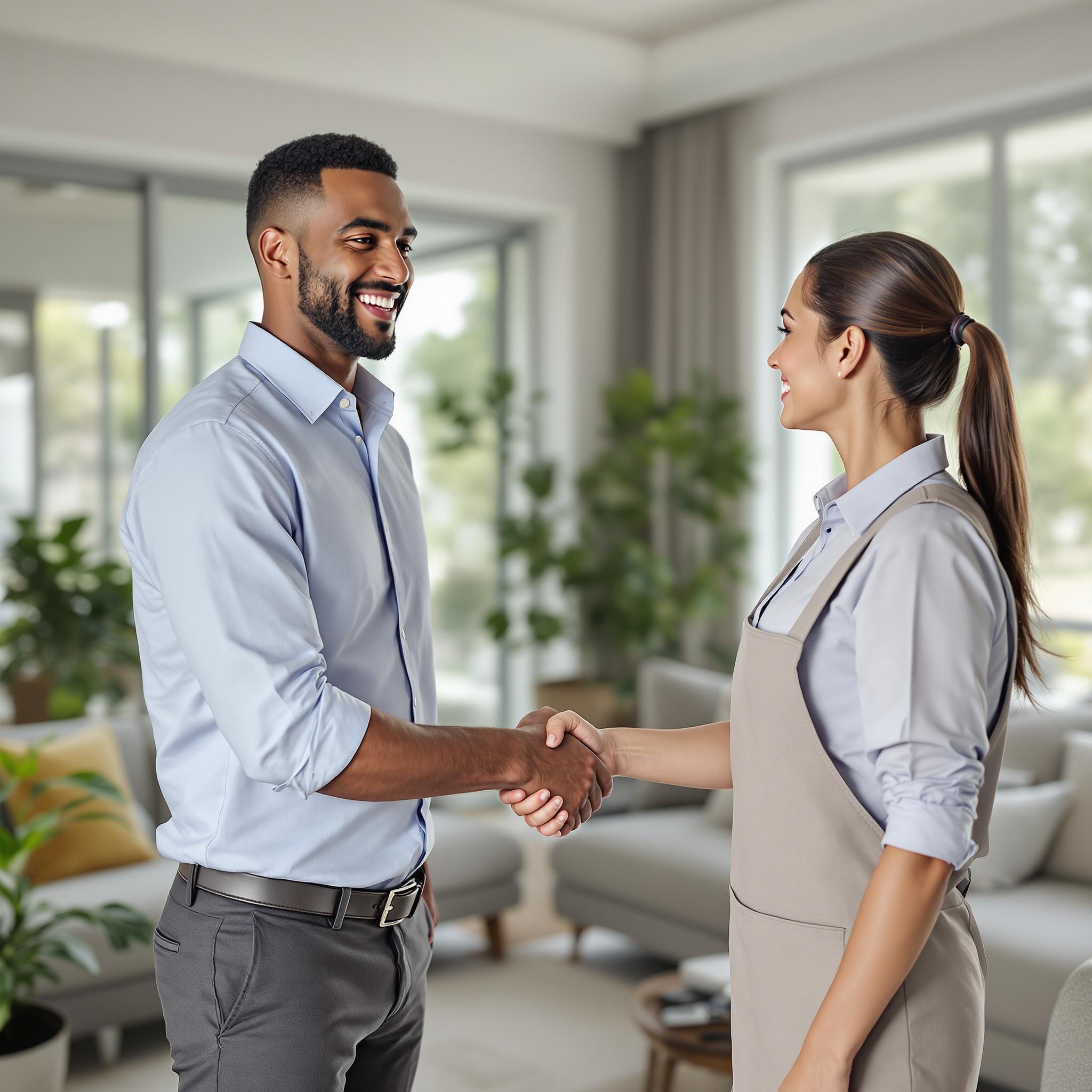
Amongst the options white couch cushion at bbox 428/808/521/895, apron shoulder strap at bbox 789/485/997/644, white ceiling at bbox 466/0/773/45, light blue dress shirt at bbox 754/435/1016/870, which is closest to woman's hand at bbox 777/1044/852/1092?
light blue dress shirt at bbox 754/435/1016/870

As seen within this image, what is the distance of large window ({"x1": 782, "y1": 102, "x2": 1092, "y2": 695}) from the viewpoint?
468 centimetres

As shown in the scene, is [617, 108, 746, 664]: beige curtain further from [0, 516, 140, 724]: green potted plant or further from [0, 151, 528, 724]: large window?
[0, 516, 140, 724]: green potted plant

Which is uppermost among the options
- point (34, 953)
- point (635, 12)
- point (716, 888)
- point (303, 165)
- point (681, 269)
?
Answer: point (635, 12)

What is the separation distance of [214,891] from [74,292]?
13.2 ft

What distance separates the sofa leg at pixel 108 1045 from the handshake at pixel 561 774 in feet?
6.09

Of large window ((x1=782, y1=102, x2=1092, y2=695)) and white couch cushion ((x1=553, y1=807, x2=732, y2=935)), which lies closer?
white couch cushion ((x1=553, y1=807, x2=732, y2=935))

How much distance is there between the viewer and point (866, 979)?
48.3 inches

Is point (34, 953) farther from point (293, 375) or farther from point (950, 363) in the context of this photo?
point (950, 363)

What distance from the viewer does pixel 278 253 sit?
1.62 meters

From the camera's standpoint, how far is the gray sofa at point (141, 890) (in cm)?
306

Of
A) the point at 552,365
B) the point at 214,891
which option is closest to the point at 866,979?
the point at 214,891

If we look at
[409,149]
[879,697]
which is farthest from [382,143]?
[879,697]

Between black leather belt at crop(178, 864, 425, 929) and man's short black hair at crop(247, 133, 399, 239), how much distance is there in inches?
32.1

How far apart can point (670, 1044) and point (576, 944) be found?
1253 mm
